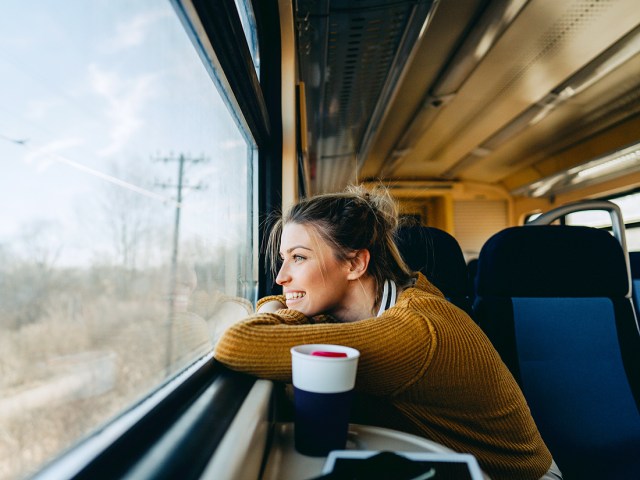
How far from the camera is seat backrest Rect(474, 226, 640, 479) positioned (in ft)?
4.15

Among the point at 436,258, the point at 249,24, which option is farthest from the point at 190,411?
the point at 249,24

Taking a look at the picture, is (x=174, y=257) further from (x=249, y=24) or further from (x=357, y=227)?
(x=249, y=24)

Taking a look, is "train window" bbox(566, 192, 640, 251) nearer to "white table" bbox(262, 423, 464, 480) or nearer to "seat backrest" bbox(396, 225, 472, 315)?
"seat backrest" bbox(396, 225, 472, 315)

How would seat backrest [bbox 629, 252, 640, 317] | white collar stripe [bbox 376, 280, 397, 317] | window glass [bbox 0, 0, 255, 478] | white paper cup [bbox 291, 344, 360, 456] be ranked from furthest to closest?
seat backrest [bbox 629, 252, 640, 317] < white collar stripe [bbox 376, 280, 397, 317] < white paper cup [bbox 291, 344, 360, 456] < window glass [bbox 0, 0, 255, 478]

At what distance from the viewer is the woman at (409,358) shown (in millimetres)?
686

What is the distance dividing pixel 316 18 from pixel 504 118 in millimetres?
2532

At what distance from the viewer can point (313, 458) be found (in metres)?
0.56

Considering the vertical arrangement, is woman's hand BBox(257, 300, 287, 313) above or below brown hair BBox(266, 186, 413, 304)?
below

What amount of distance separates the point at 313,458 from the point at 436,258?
912 mm

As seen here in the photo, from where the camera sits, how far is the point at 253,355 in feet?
2.25

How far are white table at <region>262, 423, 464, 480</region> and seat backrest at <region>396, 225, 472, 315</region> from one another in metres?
0.75

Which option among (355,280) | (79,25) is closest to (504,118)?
(355,280)

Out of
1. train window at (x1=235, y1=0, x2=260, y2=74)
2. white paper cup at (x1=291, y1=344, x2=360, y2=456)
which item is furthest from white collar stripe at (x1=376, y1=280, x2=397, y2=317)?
train window at (x1=235, y1=0, x2=260, y2=74)

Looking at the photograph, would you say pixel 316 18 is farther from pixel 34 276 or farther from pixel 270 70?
pixel 34 276
